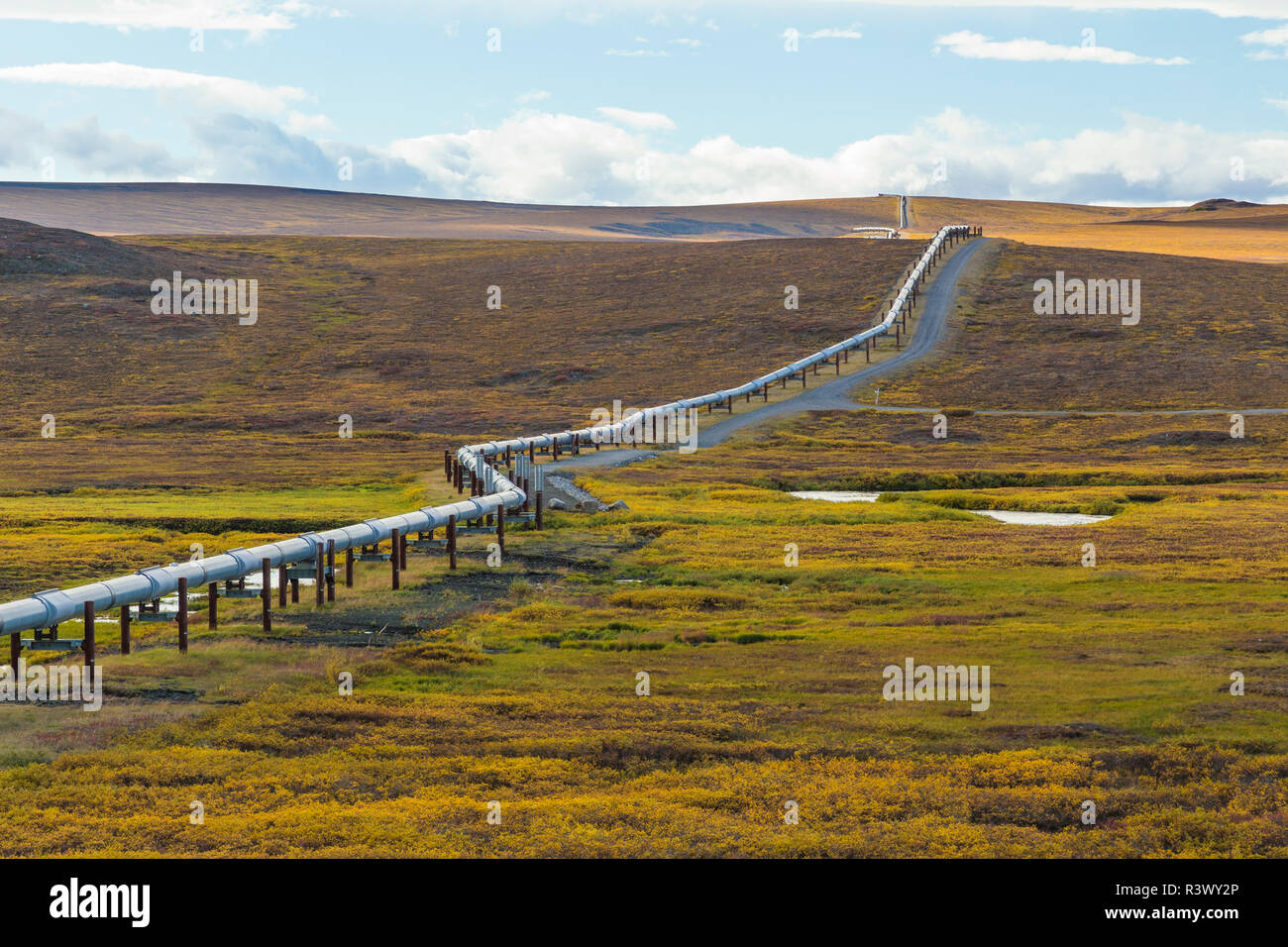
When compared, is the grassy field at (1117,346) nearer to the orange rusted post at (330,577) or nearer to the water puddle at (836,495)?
the water puddle at (836,495)

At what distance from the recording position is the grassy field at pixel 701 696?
49.6 ft

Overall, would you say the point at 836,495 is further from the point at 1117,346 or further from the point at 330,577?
the point at 1117,346

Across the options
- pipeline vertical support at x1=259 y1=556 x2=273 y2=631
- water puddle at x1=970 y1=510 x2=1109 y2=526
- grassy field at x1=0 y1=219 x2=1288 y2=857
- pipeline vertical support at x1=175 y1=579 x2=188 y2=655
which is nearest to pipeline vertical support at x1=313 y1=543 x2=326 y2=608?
grassy field at x1=0 y1=219 x2=1288 y2=857

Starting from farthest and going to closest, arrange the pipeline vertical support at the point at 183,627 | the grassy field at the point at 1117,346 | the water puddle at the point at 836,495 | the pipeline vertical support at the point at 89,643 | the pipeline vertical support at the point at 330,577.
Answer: the grassy field at the point at 1117,346 → the water puddle at the point at 836,495 → the pipeline vertical support at the point at 330,577 → the pipeline vertical support at the point at 183,627 → the pipeline vertical support at the point at 89,643

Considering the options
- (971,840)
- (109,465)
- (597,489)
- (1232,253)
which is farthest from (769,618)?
(1232,253)

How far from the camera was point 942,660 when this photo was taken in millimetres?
23312

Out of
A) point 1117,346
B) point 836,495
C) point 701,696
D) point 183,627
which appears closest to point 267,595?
point 183,627

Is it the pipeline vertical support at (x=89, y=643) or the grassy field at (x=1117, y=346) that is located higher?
the grassy field at (x=1117, y=346)

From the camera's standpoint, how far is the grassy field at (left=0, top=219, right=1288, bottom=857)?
15.1 m

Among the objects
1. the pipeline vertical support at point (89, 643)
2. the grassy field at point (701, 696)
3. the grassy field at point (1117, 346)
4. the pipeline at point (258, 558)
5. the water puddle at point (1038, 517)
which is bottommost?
the grassy field at point (701, 696)

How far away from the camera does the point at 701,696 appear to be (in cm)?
2133

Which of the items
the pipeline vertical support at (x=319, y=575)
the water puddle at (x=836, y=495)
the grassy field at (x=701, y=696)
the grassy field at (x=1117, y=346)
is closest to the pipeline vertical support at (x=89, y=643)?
the grassy field at (x=701, y=696)

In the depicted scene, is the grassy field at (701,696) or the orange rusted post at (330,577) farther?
the orange rusted post at (330,577)

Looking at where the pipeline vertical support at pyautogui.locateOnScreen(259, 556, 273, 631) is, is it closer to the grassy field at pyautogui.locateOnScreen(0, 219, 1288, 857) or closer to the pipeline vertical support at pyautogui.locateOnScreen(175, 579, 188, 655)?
the grassy field at pyautogui.locateOnScreen(0, 219, 1288, 857)
